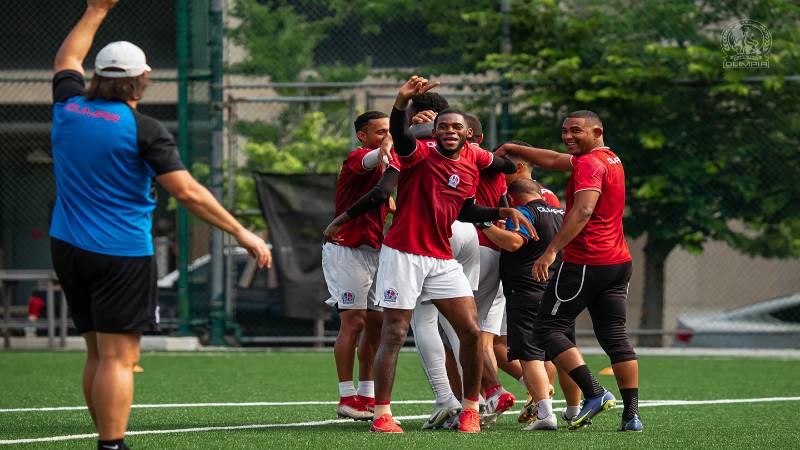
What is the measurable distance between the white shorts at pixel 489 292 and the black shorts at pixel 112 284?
313cm

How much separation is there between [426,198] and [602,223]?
1065 millimetres

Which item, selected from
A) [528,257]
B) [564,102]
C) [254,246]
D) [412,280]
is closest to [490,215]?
[412,280]

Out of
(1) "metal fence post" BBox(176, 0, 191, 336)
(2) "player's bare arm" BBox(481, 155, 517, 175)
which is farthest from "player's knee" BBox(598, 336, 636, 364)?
(1) "metal fence post" BBox(176, 0, 191, 336)

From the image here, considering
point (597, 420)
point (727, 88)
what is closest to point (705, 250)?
point (727, 88)

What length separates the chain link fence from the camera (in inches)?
585

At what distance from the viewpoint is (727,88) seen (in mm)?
14477

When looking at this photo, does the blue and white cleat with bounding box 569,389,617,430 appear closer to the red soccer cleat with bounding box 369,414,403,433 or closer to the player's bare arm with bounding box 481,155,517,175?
the red soccer cleat with bounding box 369,414,403,433

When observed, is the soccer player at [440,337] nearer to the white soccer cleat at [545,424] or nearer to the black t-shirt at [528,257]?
the black t-shirt at [528,257]

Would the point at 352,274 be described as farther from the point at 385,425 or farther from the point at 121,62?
the point at 121,62

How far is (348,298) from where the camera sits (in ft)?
26.3

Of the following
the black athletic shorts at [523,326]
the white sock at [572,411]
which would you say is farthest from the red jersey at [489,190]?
the white sock at [572,411]

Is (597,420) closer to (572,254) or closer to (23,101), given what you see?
(572,254)

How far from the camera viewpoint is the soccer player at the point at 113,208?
17.1ft

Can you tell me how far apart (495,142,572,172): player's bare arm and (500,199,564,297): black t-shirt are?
290mm
